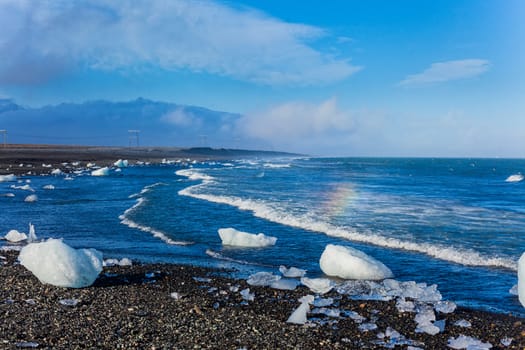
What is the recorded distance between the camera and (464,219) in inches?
810

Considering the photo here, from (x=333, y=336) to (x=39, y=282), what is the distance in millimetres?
6033

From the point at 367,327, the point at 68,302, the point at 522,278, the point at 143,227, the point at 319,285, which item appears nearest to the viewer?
the point at 367,327

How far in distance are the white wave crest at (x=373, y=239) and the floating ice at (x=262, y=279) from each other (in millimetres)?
5627

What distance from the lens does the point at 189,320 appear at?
727 centimetres

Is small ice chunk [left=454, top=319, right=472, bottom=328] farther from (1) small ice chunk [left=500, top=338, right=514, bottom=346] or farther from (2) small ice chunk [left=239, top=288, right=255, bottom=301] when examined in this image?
(2) small ice chunk [left=239, top=288, right=255, bottom=301]

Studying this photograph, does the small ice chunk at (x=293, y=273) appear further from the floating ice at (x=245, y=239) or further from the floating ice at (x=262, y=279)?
the floating ice at (x=245, y=239)

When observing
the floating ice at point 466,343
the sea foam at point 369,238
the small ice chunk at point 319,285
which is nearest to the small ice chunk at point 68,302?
the small ice chunk at point 319,285

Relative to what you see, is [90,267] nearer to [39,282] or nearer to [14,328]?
[39,282]

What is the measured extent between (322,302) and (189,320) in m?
2.50

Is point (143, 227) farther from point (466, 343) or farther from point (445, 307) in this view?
point (466, 343)

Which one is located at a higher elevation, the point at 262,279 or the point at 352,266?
the point at 352,266

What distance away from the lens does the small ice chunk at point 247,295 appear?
28.3 feet

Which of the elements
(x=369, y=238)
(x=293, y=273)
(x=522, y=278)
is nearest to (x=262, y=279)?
(x=293, y=273)

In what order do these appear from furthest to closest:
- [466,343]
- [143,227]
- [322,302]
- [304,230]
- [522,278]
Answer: [143,227] → [304,230] → [322,302] → [522,278] → [466,343]
